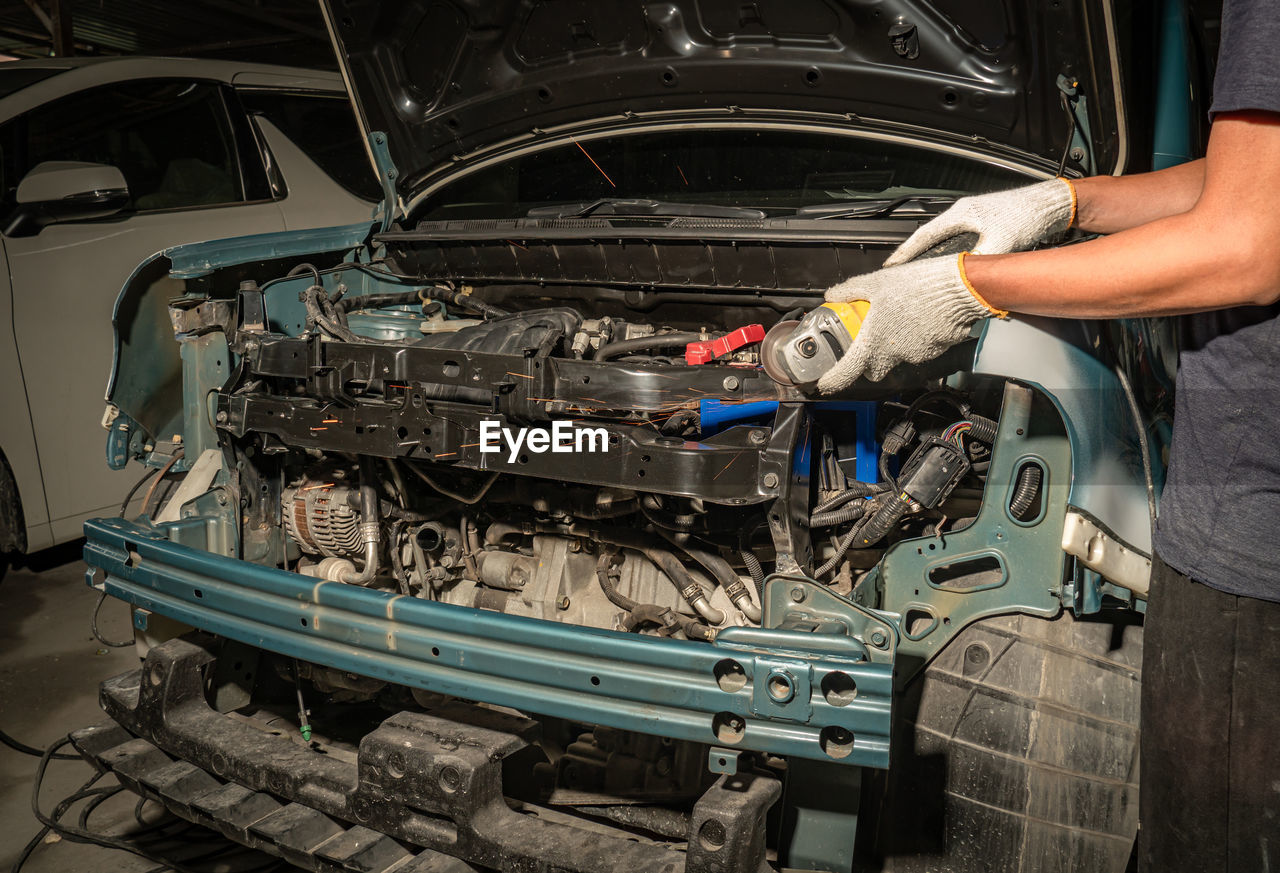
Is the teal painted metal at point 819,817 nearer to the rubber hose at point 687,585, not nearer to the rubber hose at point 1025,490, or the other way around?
the rubber hose at point 687,585

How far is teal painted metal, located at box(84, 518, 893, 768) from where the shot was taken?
62.0 inches

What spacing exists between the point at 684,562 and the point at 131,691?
1333 mm

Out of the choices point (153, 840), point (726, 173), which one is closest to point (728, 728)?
point (726, 173)

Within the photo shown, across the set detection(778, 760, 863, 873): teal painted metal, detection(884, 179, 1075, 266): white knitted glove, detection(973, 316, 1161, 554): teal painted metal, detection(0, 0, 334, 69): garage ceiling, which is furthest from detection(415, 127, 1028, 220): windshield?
detection(0, 0, 334, 69): garage ceiling

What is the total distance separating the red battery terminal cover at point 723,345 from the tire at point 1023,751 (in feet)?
2.31

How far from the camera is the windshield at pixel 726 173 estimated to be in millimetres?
2279

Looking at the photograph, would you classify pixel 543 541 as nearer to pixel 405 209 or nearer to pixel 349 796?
pixel 349 796

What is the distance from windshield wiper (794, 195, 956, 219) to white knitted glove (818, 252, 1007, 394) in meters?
0.59

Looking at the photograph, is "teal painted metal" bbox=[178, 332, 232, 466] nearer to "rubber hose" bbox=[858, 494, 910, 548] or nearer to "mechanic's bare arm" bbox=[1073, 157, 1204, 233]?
"rubber hose" bbox=[858, 494, 910, 548]

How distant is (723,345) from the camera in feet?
6.34

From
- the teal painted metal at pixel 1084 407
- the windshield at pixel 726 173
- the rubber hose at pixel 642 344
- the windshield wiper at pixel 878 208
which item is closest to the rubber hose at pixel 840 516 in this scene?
the teal painted metal at pixel 1084 407

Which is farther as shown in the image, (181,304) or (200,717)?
(181,304)

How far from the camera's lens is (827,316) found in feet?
5.03

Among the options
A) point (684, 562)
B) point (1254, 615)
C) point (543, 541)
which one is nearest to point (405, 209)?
point (543, 541)
